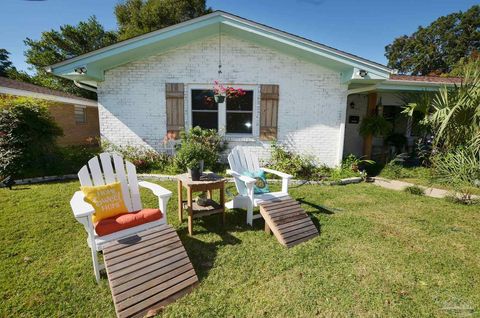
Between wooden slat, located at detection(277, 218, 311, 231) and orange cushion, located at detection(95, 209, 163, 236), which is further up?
orange cushion, located at detection(95, 209, 163, 236)

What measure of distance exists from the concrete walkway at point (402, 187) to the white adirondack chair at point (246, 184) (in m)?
3.39

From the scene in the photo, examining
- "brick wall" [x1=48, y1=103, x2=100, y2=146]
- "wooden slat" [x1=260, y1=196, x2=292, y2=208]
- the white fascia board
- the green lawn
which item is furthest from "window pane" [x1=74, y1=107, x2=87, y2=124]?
"wooden slat" [x1=260, y1=196, x2=292, y2=208]

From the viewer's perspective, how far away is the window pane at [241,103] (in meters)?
6.27

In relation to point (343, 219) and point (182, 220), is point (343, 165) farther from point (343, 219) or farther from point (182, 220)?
point (182, 220)

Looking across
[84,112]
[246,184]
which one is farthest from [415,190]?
[84,112]

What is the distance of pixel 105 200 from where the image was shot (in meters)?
2.57

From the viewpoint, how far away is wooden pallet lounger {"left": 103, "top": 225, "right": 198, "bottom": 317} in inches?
73.5

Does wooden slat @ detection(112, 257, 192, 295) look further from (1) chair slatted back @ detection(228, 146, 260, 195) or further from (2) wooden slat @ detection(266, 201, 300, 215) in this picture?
(1) chair slatted back @ detection(228, 146, 260, 195)

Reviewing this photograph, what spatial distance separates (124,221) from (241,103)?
4.64 metres

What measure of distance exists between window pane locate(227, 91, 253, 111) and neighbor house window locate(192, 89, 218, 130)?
1.30 feet

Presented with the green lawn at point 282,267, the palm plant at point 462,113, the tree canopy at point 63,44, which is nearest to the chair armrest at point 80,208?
the green lawn at point 282,267

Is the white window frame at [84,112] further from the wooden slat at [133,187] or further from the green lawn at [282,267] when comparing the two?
the wooden slat at [133,187]

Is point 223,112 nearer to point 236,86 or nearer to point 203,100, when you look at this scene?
point 203,100

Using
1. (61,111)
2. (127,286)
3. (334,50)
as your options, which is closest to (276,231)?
(127,286)
